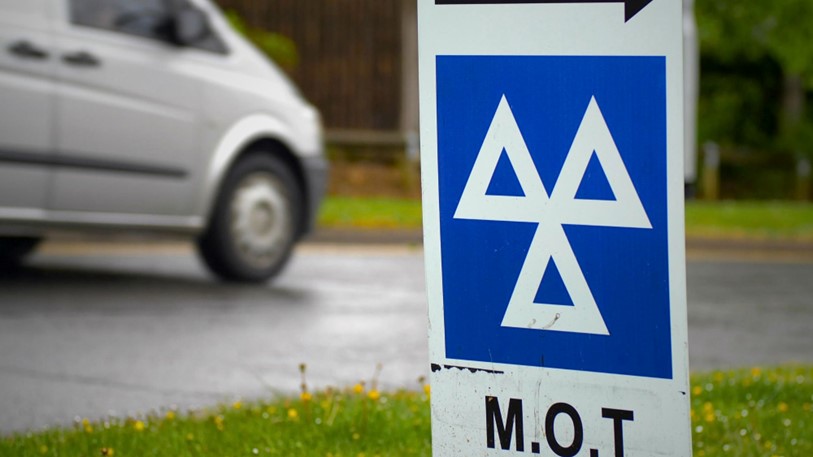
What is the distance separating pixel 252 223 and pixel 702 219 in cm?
843

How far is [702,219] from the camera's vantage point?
16.8m

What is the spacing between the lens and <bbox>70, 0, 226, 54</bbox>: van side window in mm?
8758

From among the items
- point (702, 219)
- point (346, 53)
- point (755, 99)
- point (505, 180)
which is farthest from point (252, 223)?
point (755, 99)

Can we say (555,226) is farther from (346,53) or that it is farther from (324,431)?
(346,53)

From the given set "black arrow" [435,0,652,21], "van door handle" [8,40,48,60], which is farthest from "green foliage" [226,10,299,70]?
"black arrow" [435,0,652,21]

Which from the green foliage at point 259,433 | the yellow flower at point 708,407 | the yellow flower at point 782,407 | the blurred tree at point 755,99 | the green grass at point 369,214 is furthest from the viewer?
the blurred tree at point 755,99

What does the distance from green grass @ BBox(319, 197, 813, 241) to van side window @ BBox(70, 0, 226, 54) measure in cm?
539

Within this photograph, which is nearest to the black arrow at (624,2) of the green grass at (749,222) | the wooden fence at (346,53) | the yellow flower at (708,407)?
the yellow flower at (708,407)

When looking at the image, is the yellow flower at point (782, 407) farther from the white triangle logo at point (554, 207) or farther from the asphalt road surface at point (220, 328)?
the white triangle logo at point (554, 207)

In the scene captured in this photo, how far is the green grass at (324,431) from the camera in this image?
458 cm

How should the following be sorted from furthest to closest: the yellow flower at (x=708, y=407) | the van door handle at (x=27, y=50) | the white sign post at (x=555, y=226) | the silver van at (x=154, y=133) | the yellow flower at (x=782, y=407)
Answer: the silver van at (x=154, y=133), the van door handle at (x=27, y=50), the yellow flower at (x=782, y=407), the yellow flower at (x=708, y=407), the white sign post at (x=555, y=226)

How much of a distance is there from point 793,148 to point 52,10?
22.2 metres

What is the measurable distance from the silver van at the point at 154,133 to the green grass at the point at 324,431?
11.1 ft

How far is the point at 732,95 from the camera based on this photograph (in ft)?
103
